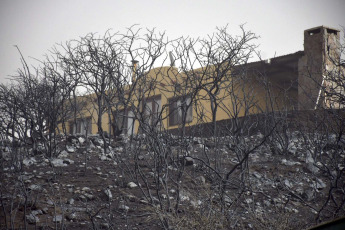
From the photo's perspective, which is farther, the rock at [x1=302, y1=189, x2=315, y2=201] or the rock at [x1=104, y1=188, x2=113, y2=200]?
the rock at [x1=302, y1=189, x2=315, y2=201]

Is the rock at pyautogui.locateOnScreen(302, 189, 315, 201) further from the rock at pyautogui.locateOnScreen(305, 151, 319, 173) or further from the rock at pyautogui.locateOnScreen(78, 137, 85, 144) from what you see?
the rock at pyautogui.locateOnScreen(78, 137, 85, 144)

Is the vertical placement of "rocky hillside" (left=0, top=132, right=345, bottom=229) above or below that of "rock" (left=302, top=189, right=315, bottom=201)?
above

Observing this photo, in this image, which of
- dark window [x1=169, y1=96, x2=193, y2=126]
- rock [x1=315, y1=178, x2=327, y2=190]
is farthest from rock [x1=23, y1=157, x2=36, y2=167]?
rock [x1=315, y1=178, x2=327, y2=190]

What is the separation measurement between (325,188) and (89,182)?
4043 mm

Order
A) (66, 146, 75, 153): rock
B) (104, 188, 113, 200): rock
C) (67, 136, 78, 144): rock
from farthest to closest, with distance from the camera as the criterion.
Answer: (67, 136, 78, 144): rock → (66, 146, 75, 153): rock → (104, 188, 113, 200): rock

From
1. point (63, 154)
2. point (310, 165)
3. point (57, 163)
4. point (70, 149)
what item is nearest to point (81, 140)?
point (70, 149)

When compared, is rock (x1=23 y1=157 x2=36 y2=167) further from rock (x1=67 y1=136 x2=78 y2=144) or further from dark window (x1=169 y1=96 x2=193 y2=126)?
dark window (x1=169 y1=96 x2=193 y2=126)

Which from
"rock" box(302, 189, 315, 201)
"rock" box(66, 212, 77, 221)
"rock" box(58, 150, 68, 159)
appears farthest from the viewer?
"rock" box(58, 150, 68, 159)

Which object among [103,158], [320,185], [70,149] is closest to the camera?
[320,185]

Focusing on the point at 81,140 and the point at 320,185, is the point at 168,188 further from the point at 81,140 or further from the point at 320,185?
the point at 81,140

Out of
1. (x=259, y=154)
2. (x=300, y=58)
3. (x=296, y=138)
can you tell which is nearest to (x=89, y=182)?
(x=259, y=154)

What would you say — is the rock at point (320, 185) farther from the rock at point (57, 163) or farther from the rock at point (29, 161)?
the rock at point (29, 161)

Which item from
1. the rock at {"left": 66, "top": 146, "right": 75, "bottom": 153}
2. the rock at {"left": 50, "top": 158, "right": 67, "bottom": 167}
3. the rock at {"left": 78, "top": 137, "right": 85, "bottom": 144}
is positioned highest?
the rock at {"left": 78, "top": 137, "right": 85, "bottom": 144}

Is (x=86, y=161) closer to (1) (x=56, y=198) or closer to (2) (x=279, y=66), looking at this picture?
(1) (x=56, y=198)
